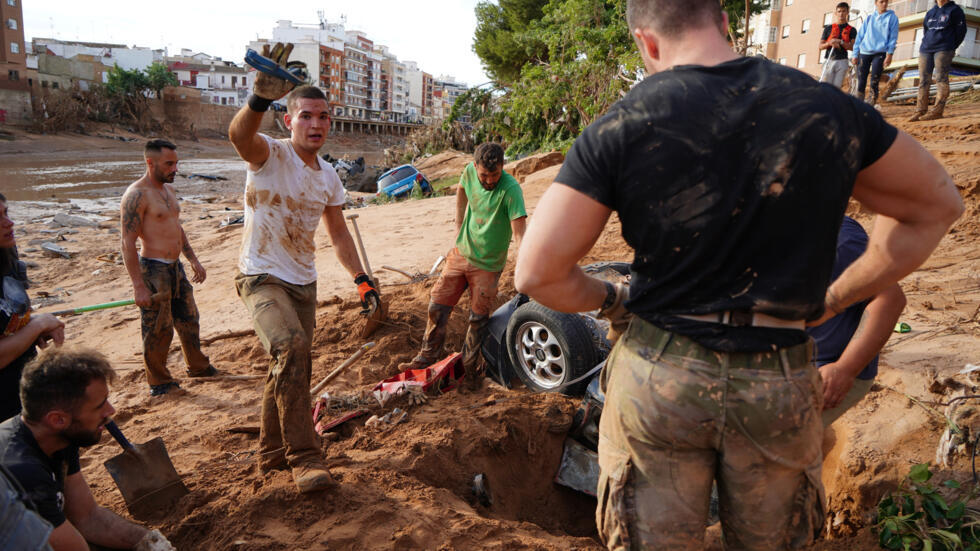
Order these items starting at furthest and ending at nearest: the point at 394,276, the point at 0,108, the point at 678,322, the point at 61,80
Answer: the point at 61,80 < the point at 0,108 < the point at 394,276 < the point at 678,322

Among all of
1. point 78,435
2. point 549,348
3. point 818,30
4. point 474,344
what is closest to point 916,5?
point 818,30

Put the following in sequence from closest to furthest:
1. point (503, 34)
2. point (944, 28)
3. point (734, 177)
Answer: point (734, 177)
point (944, 28)
point (503, 34)

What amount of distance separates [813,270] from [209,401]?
5102mm

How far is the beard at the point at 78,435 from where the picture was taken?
254 cm

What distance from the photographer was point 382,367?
5934 millimetres

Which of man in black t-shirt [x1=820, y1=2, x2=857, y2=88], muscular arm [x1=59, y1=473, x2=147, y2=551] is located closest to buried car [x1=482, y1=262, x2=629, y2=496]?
muscular arm [x1=59, y1=473, x2=147, y2=551]

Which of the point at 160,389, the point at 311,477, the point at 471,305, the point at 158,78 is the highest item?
the point at 158,78

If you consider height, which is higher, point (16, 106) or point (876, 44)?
point (16, 106)

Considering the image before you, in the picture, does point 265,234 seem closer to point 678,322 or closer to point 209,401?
point 209,401

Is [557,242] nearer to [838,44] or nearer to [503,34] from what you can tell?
[838,44]

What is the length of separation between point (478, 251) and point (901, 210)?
13.1 feet

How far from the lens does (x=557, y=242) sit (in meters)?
1.63

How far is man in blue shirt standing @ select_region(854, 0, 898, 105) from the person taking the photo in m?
9.42

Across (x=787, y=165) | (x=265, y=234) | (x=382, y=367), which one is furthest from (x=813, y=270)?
(x=382, y=367)
